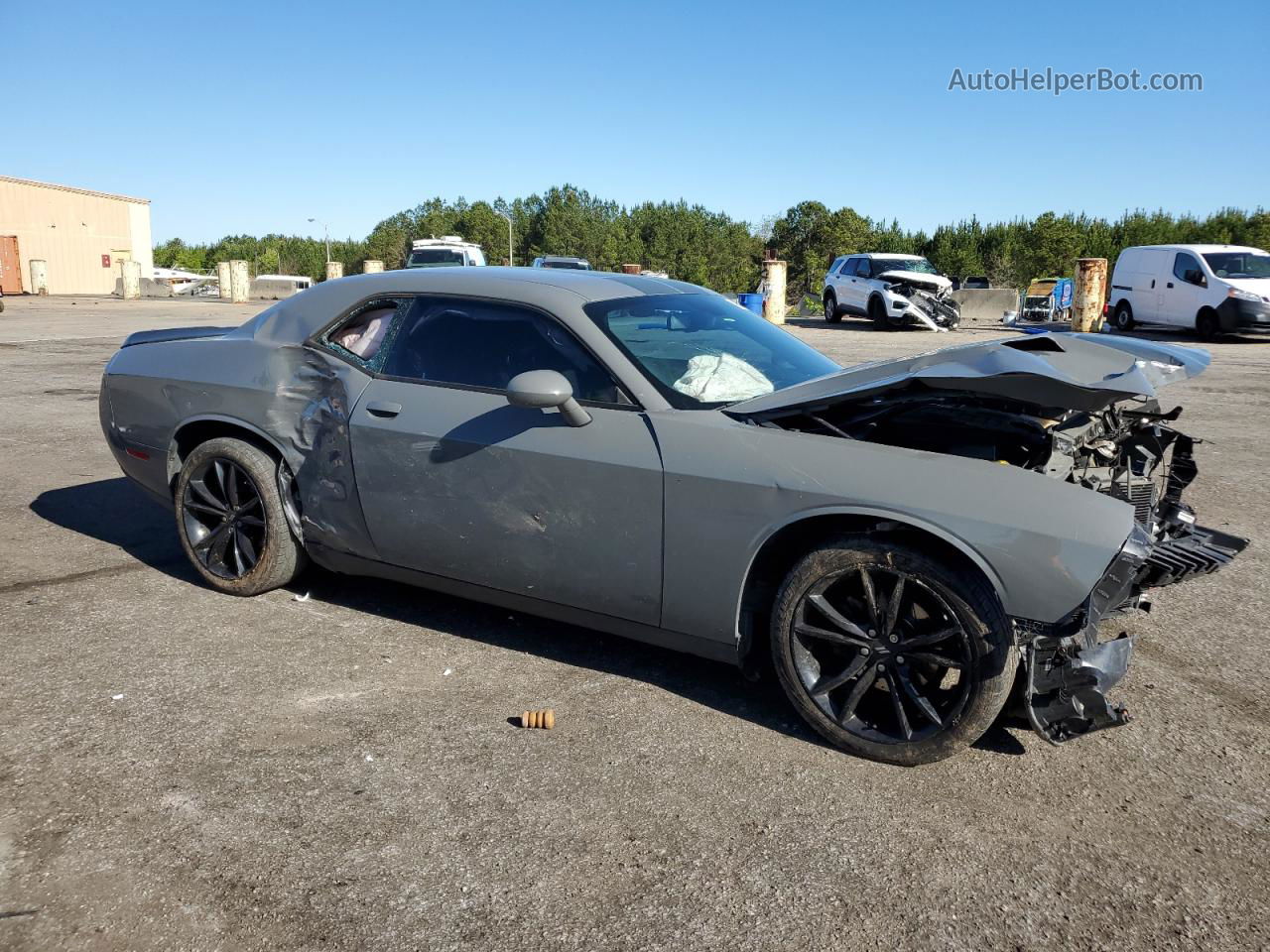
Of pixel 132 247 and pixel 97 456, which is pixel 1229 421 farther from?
pixel 132 247

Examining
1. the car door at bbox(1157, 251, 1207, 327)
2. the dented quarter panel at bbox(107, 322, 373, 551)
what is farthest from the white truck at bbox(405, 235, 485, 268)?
the dented quarter panel at bbox(107, 322, 373, 551)

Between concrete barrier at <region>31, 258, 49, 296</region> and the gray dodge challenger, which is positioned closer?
the gray dodge challenger

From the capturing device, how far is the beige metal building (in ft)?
158

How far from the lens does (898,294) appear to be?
23047mm

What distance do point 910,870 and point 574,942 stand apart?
93 centimetres

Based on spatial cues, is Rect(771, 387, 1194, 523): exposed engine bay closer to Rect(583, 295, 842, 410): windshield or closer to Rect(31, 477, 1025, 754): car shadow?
Rect(583, 295, 842, 410): windshield

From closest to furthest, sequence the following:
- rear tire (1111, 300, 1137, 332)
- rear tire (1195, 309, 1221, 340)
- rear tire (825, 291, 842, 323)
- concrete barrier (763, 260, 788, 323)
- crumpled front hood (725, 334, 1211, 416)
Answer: crumpled front hood (725, 334, 1211, 416) < rear tire (1195, 309, 1221, 340) < rear tire (1111, 300, 1137, 332) < rear tire (825, 291, 842, 323) < concrete barrier (763, 260, 788, 323)

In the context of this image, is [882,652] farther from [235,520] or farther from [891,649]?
[235,520]

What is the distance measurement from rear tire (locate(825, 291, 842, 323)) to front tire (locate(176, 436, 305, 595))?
73.2 ft

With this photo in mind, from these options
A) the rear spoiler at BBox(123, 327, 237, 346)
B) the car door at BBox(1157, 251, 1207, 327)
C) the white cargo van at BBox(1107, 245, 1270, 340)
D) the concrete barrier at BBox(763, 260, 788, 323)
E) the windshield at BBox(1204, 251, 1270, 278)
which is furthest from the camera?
the concrete barrier at BBox(763, 260, 788, 323)

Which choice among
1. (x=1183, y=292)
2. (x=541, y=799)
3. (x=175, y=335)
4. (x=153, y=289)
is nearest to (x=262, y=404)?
(x=175, y=335)

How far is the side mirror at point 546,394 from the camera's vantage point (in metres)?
3.46

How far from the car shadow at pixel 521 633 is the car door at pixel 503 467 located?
408mm

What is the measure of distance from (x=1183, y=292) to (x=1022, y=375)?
66.2 ft
